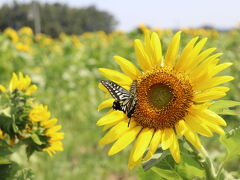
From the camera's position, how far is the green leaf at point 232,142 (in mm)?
1254

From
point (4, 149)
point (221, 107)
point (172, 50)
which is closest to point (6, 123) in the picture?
point (4, 149)

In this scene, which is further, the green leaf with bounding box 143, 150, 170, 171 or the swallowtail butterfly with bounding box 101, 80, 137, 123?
the swallowtail butterfly with bounding box 101, 80, 137, 123

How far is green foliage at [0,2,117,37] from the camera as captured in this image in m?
31.9

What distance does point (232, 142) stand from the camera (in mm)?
1259

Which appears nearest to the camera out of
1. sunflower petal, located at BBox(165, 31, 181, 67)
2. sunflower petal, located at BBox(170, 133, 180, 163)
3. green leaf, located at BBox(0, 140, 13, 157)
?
sunflower petal, located at BBox(170, 133, 180, 163)

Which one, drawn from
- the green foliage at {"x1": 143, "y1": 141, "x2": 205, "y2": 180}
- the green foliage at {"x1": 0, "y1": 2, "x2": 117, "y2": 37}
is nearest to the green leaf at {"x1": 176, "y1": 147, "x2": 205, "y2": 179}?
the green foliage at {"x1": 143, "y1": 141, "x2": 205, "y2": 180}

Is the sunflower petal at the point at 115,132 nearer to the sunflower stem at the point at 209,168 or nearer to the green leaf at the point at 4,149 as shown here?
the sunflower stem at the point at 209,168

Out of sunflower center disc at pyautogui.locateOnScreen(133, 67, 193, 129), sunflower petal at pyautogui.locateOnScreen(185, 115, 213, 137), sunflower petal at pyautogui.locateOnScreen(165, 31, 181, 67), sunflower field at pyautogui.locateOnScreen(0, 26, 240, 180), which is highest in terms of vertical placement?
sunflower petal at pyautogui.locateOnScreen(165, 31, 181, 67)

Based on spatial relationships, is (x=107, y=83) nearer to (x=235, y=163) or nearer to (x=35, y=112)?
(x=35, y=112)

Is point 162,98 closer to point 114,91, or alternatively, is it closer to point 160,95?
point 160,95

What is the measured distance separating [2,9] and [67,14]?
29.7 feet

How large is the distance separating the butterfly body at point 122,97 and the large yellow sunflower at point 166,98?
0.05m

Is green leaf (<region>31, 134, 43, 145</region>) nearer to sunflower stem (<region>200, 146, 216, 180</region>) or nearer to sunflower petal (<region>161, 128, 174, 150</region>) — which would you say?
sunflower petal (<region>161, 128, 174, 150</region>)

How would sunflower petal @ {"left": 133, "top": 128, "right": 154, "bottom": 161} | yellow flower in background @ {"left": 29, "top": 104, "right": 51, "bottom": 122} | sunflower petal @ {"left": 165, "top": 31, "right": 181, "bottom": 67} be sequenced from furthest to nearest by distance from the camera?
yellow flower in background @ {"left": 29, "top": 104, "right": 51, "bottom": 122} → sunflower petal @ {"left": 165, "top": 31, "right": 181, "bottom": 67} → sunflower petal @ {"left": 133, "top": 128, "right": 154, "bottom": 161}
